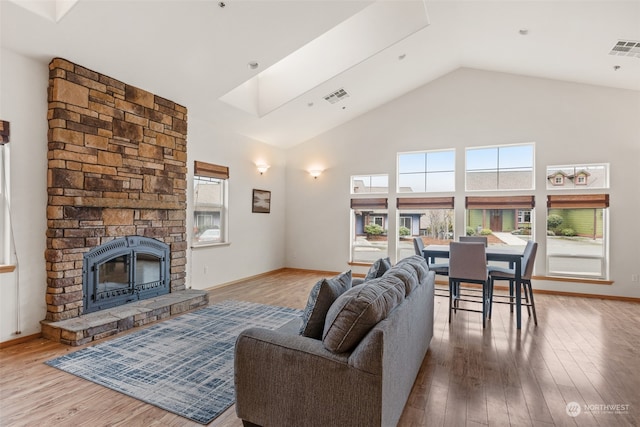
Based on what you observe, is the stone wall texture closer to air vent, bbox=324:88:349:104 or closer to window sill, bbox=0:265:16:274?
window sill, bbox=0:265:16:274

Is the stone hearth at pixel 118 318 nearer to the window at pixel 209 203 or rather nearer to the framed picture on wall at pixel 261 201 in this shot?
the window at pixel 209 203

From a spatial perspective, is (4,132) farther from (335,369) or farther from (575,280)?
(575,280)

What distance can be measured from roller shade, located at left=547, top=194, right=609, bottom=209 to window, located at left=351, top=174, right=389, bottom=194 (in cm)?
283

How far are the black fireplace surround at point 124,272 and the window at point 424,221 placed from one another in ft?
14.1

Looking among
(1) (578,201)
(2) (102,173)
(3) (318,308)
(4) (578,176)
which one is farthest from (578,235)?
(2) (102,173)

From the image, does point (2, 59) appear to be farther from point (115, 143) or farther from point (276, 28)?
point (276, 28)

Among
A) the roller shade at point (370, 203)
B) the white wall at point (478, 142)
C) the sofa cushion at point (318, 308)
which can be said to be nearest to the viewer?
the sofa cushion at point (318, 308)

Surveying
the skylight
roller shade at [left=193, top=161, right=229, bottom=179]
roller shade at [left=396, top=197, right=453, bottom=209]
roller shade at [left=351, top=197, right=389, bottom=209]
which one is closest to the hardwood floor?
roller shade at [left=396, top=197, right=453, bottom=209]

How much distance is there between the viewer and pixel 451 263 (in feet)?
13.1

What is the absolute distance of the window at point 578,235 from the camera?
17.2 feet

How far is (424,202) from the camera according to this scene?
6.27 m

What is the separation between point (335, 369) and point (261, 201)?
5309 millimetres

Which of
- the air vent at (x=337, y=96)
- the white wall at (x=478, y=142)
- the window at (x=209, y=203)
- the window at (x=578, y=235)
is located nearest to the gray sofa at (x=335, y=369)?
the window at (x=209, y=203)

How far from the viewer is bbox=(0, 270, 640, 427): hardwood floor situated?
2059 millimetres
